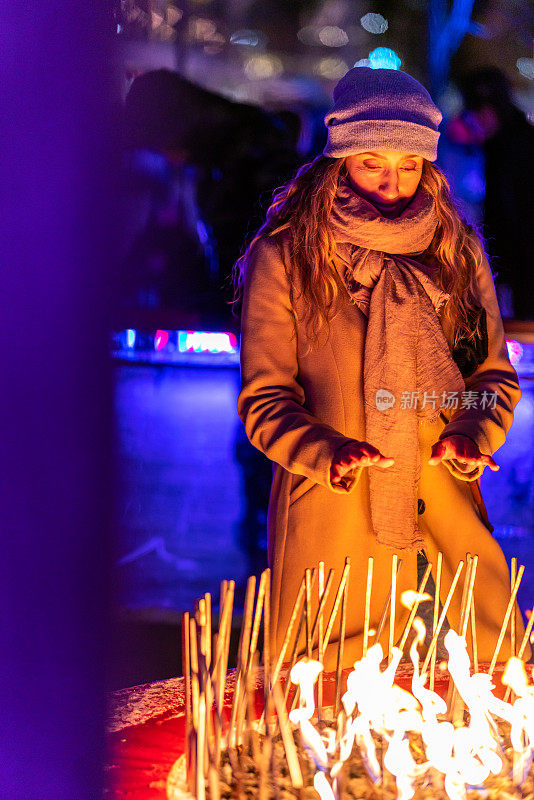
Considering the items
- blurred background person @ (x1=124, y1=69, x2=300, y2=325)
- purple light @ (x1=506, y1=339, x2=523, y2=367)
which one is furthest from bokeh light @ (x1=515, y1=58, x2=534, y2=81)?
purple light @ (x1=506, y1=339, x2=523, y2=367)

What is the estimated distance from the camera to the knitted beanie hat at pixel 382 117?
1.04 metres

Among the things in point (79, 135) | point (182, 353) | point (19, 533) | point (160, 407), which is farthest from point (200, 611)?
point (160, 407)

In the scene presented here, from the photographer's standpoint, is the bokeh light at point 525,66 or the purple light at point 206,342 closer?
the bokeh light at point 525,66

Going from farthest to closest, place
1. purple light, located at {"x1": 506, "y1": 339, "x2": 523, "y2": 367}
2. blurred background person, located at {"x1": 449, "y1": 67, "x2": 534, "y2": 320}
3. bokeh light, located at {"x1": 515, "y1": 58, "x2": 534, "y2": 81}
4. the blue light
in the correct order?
purple light, located at {"x1": 506, "y1": 339, "x2": 523, "y2": 367}
blurred background person, located at {"x1": 449, "y1": 67, "x2": 534, "y2": 320}
bokeh light, located at {"x1": 515, "y1": 58, "x2": 534, "y2": 81}
the blue light

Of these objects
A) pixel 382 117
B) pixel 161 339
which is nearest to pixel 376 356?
pixel 382 117

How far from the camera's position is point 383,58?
1.86 metres

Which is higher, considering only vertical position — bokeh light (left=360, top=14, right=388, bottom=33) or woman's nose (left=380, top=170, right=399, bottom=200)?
bokeh light (left=360, top=14, right=388, bottom=33)

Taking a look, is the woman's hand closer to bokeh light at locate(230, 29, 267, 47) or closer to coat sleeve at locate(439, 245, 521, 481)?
coat sleeve at locate(439, 245, 521, 481)

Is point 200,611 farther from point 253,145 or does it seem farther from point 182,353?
point 182,353

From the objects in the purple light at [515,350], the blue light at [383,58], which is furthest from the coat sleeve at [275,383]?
the purple light at [515,350]

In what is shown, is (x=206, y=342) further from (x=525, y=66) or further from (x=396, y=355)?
(x=396, y=355)

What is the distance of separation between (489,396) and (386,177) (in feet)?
0.94

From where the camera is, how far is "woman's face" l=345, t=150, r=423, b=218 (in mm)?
1072

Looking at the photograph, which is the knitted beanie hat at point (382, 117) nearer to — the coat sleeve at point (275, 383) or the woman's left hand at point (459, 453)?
the coat sleeve at point (275, 383)
